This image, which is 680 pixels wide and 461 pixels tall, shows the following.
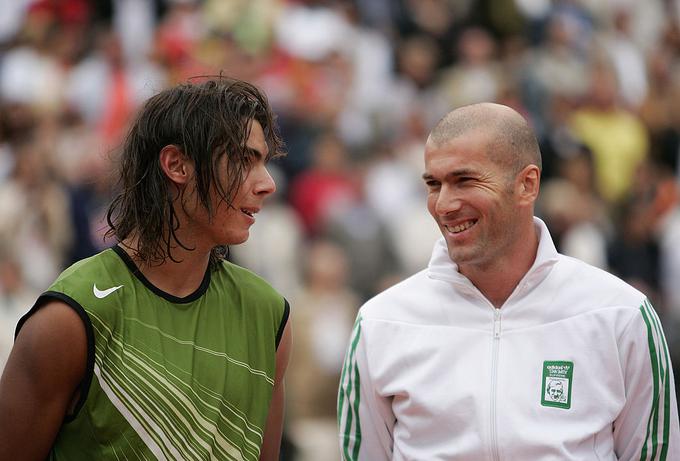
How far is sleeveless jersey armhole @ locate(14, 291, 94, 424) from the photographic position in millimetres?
3346

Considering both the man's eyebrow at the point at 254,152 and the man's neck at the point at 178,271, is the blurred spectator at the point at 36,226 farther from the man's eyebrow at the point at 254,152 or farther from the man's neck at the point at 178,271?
the man's eyebrow at the point at 254,152

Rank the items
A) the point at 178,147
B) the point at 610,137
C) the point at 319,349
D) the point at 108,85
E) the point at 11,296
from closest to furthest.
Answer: the point at 178,147
the point at 11,296
the point at 319,349
the point at 108,85
the point at 610,137

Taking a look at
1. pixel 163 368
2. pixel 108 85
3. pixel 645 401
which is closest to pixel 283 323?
pixel 163 368

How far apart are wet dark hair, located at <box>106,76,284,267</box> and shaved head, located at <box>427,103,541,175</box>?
2.22 feet

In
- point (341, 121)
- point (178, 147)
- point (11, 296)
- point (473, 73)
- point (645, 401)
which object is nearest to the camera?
point (178, 147)

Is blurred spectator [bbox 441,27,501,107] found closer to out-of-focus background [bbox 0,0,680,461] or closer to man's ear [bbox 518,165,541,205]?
out-of-focus background [bbox 0,0,680,461]

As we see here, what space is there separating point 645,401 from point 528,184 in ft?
2.72

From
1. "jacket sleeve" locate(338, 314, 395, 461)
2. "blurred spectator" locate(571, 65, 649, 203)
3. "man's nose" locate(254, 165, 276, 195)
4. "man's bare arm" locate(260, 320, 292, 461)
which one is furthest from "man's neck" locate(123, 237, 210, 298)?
"blurred spectator" locate(571, 65, 649, 203)

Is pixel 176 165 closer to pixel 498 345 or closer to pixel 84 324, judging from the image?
pixel 84 324

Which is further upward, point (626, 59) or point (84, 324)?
Result: point (626, 59)

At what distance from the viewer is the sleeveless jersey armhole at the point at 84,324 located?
3346 mm

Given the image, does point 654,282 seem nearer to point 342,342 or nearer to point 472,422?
point 342,342

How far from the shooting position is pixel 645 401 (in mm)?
3779

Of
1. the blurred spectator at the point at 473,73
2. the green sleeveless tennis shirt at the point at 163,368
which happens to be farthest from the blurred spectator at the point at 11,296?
the blurred spectator at the point at 473,73
